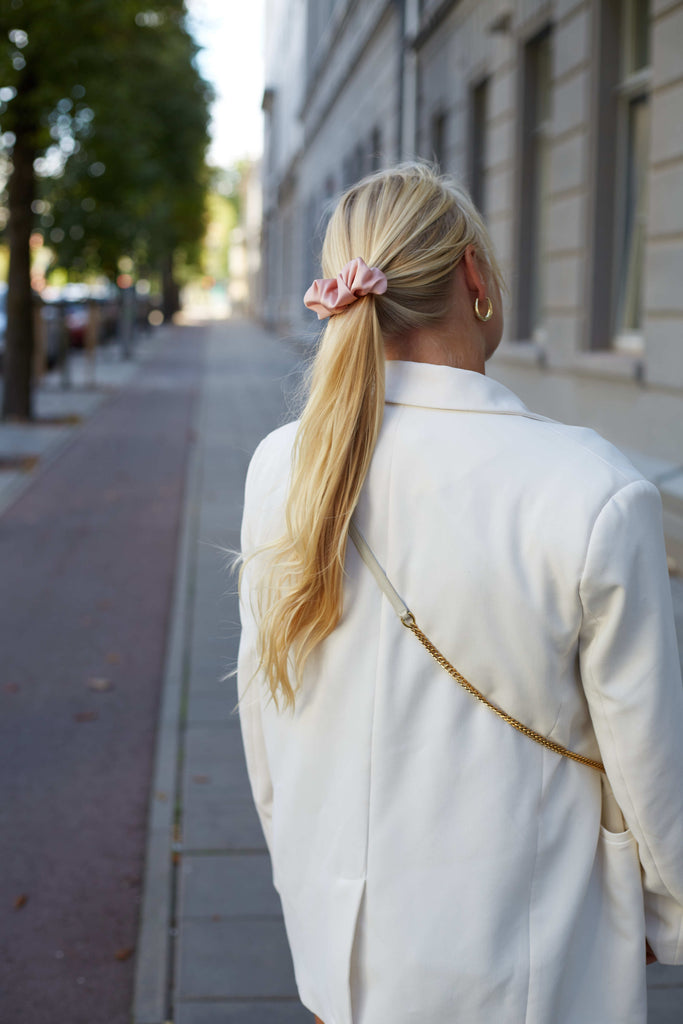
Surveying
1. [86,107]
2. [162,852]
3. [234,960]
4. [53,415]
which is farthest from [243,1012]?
[53,415]

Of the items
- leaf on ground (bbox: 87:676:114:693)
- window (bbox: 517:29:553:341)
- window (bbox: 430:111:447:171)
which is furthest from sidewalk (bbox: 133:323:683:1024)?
window (bbox: 430:111:447:171)

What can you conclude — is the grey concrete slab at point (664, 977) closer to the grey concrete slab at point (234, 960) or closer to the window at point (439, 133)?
the grey concrete slab at point (234, 960)

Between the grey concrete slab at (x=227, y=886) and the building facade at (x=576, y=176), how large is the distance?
2269mm

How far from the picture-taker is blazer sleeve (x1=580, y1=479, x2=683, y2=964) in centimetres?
138

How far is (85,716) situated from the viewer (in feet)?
17.8

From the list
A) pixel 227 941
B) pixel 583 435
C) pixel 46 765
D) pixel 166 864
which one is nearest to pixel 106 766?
pixel 46 765

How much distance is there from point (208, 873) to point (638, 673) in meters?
2.63

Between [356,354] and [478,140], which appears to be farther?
[478,140]

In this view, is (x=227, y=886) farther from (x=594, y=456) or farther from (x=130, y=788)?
(x=594, y=456)

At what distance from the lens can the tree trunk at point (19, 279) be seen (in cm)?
1525

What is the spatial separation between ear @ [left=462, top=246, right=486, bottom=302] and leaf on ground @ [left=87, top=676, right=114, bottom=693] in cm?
453

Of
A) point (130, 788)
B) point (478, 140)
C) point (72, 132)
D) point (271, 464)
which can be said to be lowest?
point (130, 788)

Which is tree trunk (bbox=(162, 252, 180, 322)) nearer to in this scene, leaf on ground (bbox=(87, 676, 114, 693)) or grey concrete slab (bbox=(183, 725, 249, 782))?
leaf on ground (bbox=(87, 676, 114, 693))

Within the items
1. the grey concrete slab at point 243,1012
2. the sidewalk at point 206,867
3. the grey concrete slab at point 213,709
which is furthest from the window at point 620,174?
the grey concrete slab at point 243,1012
